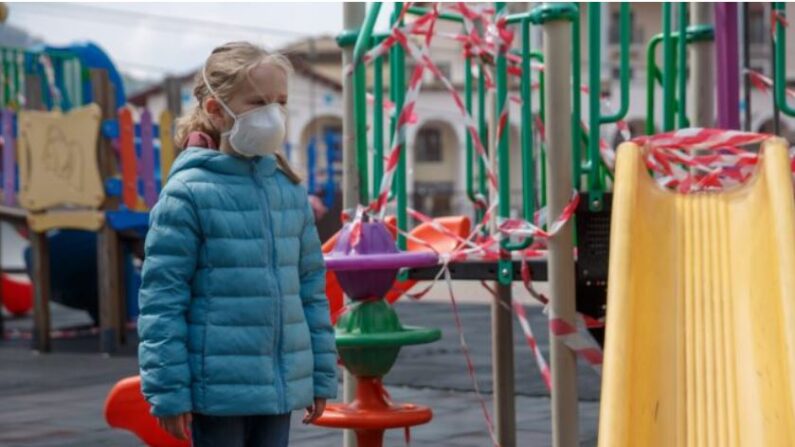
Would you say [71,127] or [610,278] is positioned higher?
[71,127]

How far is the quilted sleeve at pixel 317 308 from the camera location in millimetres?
3396

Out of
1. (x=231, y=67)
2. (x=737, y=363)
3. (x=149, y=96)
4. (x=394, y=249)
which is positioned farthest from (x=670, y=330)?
(x=149, y=96)

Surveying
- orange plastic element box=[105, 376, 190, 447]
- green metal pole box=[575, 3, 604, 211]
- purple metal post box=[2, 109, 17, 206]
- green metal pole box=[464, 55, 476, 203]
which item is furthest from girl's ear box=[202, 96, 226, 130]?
purple metal post box=[2, 109, 17, 206]

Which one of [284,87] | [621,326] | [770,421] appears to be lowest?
[770,421]

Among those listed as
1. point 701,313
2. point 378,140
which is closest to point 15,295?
point 378,140

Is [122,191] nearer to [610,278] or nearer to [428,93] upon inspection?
[610,278]

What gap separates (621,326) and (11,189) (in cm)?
884

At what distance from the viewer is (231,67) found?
3.27 metres

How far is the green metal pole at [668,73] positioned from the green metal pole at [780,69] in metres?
0.38

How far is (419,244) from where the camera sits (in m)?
5.70

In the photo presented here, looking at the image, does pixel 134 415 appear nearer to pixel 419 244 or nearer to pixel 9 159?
pixel 419 244

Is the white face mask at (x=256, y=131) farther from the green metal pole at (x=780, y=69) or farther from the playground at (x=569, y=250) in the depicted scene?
the green metal pole at (x=780, y=69)

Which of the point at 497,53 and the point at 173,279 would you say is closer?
the point at 173,279

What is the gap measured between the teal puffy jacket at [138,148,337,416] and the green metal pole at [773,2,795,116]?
7.84 ft
